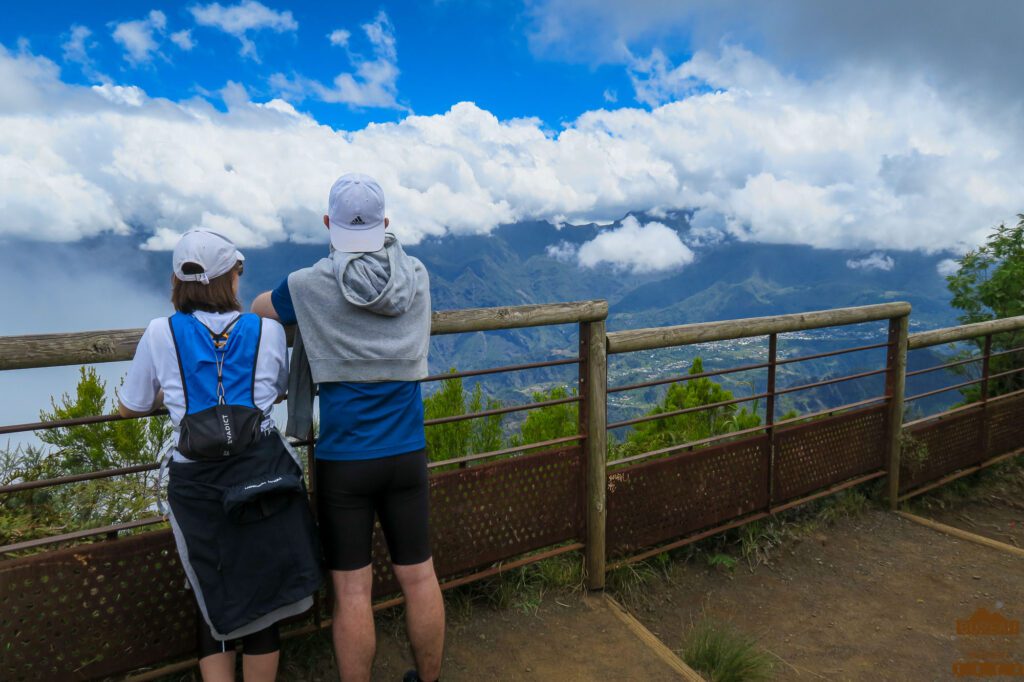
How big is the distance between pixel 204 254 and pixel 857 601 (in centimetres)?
373

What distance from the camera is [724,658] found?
316 cm

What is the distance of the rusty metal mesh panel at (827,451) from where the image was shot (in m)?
4.53

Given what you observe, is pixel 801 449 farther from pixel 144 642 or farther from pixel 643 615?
pixel 144 642

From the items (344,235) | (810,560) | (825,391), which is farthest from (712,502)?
(825,391)

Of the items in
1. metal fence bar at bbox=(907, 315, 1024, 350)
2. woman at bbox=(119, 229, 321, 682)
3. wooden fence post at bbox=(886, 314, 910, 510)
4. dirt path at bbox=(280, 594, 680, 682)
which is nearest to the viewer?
woman at bbox=(119, 229, 321, 682)

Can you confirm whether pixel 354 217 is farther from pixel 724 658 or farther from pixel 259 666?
pixel 724 658

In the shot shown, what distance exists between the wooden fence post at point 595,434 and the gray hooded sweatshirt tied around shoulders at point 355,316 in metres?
1.33

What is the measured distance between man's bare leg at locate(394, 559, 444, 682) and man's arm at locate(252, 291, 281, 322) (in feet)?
3.05

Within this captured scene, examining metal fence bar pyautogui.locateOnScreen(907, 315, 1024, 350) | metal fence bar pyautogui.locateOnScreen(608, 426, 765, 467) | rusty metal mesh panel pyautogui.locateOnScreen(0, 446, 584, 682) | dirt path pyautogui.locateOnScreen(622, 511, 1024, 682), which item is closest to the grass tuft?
dirt path pyautogui.locateOnScreen(622, 511, 1024, 682)

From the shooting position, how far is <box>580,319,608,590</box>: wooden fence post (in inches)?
137

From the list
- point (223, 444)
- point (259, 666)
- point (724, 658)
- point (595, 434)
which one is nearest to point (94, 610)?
point (259, 666)

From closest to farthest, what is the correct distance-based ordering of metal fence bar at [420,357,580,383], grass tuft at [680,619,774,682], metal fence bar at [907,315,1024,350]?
metal fence bar at [420,357,580,383] < grass tuft at [680,619,774,682] < metal fence bar at [907,315,1024,350]

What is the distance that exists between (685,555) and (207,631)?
2.79 meters

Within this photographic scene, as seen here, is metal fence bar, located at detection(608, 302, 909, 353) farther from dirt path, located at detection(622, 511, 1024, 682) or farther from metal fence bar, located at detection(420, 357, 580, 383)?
dirt path, located at detection(622, 511, 1024, 682)
